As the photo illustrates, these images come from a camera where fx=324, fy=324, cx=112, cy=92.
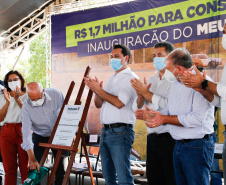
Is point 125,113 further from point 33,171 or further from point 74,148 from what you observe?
point 33,171

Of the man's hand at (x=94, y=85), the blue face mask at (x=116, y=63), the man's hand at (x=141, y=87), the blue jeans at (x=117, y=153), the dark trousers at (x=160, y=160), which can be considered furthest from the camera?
the blue face mask at (x=116, y=63)

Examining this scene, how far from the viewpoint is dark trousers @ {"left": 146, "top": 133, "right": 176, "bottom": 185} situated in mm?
2623

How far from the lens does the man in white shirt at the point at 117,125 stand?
296cm

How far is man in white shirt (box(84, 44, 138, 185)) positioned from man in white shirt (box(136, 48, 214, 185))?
2.06 ft

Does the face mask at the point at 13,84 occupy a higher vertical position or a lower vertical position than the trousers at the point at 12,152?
higher

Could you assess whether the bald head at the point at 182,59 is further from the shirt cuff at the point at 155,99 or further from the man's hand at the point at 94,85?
the man's hand at the point at 94,85

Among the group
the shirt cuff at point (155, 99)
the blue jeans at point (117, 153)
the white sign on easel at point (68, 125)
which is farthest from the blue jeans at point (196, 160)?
the white sign on easel at point (68, 125)

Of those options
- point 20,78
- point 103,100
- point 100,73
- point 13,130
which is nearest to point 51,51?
point 100,73

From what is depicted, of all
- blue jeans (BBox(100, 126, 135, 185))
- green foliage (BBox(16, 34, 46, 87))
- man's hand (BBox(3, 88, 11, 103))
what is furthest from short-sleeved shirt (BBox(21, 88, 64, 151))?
green foliage (BBox(16, 34, 46, 87))

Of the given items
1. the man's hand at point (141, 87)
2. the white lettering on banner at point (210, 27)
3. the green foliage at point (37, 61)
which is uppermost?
the green foliage at point (37, 61)

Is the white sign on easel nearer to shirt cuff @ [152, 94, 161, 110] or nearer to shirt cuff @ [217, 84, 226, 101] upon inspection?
shirt cuff @ [152, 94, 161, 110]

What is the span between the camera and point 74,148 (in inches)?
127

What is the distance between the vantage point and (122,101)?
3020 millimetres

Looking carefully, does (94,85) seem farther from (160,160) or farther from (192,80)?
(192,80)
